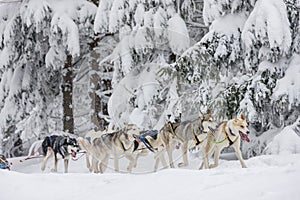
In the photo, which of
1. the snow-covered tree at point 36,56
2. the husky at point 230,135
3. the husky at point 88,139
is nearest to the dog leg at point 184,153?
the husky at point 230,135

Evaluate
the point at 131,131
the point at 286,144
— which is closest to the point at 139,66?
the point at 131,131

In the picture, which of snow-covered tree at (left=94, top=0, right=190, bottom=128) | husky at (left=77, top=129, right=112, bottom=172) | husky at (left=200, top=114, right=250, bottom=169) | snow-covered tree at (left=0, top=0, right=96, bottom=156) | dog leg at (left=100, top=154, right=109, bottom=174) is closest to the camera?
snow-covered tree at (left=94, top=0, right=190, bottom=128)

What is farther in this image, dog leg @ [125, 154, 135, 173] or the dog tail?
the dog tail

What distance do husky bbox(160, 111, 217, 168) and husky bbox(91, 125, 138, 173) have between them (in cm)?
38

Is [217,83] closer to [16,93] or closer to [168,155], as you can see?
[168,155]

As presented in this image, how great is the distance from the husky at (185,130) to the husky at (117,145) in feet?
1.24

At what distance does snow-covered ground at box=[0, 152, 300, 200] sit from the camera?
125 inches

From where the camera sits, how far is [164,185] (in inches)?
153

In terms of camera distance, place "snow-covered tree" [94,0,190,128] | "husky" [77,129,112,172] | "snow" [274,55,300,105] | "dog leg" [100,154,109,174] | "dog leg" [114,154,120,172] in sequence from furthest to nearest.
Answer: "snow" [274,55,300,105] → "dog leg" [100,154,109,174] → "husky" [77,129,112,172] → "dog leg" [114,154,120,172] → "snow-covered tree" [94,0,190,128]

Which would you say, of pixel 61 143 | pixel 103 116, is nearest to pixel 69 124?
pixel 61 143

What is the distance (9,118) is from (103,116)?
20.3 feet

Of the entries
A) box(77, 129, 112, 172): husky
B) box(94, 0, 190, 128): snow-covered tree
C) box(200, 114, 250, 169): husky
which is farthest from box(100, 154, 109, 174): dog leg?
box(200, 114, 250, 169): husky

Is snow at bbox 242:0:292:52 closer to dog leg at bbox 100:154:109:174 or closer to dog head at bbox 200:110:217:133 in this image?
dog head at bbox 200:110:217:133

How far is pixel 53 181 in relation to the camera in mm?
4652
